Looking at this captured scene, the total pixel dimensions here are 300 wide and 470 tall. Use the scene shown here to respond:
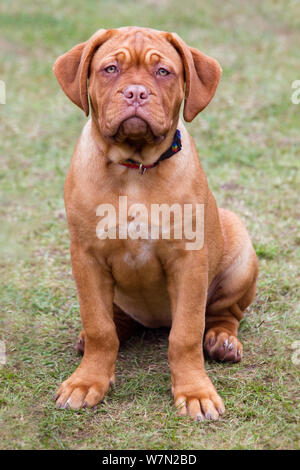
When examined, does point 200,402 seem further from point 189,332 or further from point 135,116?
point 135,116

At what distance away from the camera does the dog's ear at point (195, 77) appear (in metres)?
3.59

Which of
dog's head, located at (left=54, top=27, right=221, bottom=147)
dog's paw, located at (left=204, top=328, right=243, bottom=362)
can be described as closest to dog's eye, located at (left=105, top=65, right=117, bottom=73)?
dog's head, located at (left=54, top=27, right=221, bottom=147)

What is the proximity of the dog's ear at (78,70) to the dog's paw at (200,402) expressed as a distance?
1.57 meters

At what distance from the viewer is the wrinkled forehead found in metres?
3.40

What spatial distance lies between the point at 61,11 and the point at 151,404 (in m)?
9.84

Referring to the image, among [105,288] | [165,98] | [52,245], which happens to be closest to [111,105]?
[165,98]

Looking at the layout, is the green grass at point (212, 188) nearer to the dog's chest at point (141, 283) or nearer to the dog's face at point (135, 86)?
the dog's chest at point (141, 283)

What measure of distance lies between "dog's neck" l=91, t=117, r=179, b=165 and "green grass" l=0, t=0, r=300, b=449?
127cm

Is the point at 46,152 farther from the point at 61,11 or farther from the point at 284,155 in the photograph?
the point at 61,11

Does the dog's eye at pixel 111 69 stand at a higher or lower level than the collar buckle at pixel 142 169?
higher

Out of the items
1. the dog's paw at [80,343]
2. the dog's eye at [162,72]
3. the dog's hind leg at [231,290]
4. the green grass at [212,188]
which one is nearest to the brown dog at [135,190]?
the dog's eye at [162,72]

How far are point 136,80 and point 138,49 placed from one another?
18cm

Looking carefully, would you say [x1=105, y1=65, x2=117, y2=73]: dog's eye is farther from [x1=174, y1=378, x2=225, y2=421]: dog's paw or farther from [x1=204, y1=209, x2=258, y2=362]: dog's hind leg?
[x1=174, y1=378, x2=225, y2=421]: dog's paw

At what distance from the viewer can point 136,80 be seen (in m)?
3.34
